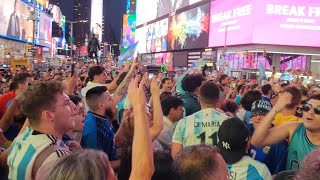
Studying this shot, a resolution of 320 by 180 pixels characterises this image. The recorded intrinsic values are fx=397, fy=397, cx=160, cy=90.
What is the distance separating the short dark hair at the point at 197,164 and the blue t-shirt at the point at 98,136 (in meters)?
1.82

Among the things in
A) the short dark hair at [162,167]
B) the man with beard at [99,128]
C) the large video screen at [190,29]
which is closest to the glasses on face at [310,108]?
the short dark hair at [162,167]

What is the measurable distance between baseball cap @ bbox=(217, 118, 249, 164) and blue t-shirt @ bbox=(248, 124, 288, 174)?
95 cm

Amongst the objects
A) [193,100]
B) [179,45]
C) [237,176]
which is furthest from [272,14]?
[237,176]

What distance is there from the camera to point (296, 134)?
3.84 metres

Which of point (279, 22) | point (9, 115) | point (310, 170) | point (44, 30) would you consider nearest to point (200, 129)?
point (9, 115)

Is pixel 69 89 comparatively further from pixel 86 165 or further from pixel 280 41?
pixel 280 41

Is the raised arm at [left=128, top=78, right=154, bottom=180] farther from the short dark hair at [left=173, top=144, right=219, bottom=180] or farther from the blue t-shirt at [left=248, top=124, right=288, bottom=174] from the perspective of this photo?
the blue t-shirt at [left=248, top=124, right=288, bottom=174]

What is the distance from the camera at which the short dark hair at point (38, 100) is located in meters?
3.10

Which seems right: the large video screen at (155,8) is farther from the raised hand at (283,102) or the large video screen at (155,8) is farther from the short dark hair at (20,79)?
the raised hand at (283,102)

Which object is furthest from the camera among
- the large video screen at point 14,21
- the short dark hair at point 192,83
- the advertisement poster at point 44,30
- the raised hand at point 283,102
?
the advertisement poster at point 44,30

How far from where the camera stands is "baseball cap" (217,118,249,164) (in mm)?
3262

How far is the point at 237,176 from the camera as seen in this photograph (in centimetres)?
325

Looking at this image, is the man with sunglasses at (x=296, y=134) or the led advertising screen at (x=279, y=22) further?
the led advertising screen at (x=279, y=22)

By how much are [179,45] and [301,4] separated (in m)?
24.7
